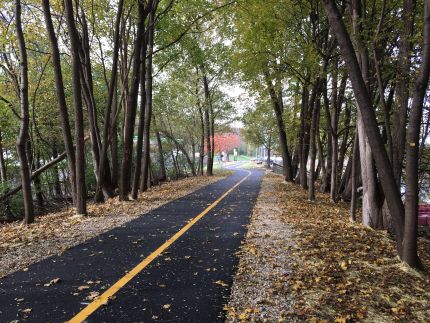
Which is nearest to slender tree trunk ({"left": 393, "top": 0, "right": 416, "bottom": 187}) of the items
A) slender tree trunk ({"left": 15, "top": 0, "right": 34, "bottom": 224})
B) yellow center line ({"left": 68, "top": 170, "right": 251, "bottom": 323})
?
yellow center line ({"left": 68, "top": 170, "right": 251, "bottom": 323})

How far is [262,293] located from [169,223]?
4.74m

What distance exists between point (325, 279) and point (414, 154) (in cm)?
237

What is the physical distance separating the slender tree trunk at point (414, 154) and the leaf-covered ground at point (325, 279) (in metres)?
0.35

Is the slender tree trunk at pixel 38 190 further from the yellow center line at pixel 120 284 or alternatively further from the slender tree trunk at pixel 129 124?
the yellow center line at pixel 120 284

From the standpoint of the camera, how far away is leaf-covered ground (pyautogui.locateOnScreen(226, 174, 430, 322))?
412 cm

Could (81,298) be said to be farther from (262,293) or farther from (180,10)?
(180,10)

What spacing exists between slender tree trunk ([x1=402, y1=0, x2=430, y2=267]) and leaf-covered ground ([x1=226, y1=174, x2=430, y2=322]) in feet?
1.16

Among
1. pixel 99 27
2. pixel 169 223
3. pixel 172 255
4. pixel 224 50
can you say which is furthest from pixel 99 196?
pixel 224 50

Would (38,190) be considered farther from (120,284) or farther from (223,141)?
(223,141)

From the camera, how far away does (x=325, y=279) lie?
201 inches

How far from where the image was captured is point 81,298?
4332 millimetres

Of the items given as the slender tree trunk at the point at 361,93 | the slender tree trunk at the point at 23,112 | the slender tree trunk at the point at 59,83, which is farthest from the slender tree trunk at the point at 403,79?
the slender tree trunk at the point at 23,112

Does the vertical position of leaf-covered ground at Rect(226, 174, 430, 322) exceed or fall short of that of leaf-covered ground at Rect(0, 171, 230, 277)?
it falls short

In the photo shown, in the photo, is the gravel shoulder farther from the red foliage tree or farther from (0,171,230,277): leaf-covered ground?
the red foliage tree
